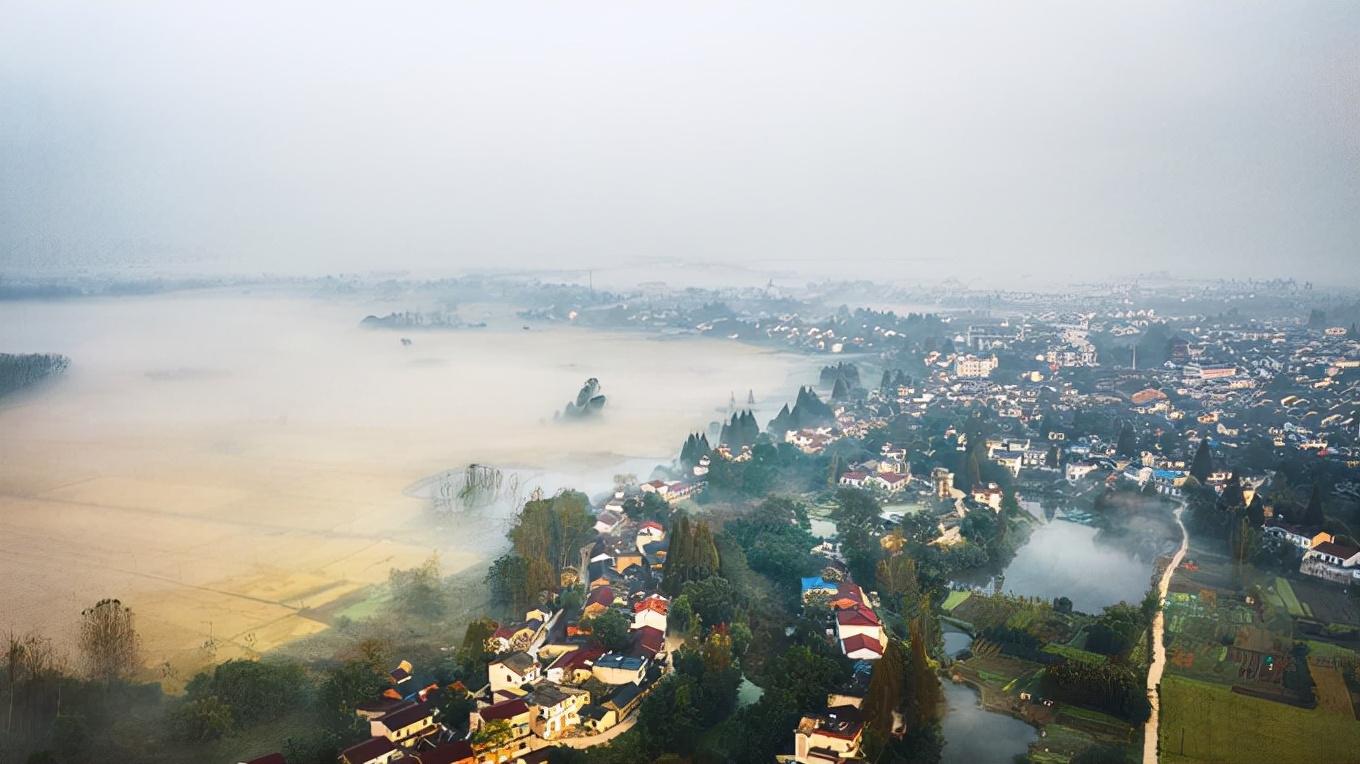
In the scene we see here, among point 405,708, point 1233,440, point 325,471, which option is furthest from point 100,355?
point 1233,440

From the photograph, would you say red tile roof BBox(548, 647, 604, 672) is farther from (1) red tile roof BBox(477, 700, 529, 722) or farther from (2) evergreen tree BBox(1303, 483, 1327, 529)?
(2) evergreen tree BBox(1303, 483, 1327, 529)

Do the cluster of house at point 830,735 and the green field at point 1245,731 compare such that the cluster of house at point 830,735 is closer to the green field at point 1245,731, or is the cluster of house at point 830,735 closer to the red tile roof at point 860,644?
the red tile roof at point 860,644

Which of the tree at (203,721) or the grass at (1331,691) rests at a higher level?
the tree at (203,721)

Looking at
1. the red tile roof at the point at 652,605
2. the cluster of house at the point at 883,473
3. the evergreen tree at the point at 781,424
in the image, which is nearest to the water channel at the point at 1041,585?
the cluster of house at the point at 883,473

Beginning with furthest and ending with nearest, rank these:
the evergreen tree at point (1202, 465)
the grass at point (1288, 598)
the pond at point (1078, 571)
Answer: the evergreen tree at point (1202, 465)
the pond at point (1078, 571)
the grass at point (1288, 598)

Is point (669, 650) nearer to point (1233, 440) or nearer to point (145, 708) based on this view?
point (145, 708)

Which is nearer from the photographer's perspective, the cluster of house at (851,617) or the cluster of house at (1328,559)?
the cluster of house at (851,617)

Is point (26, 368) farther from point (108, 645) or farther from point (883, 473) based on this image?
point (883, 473)
